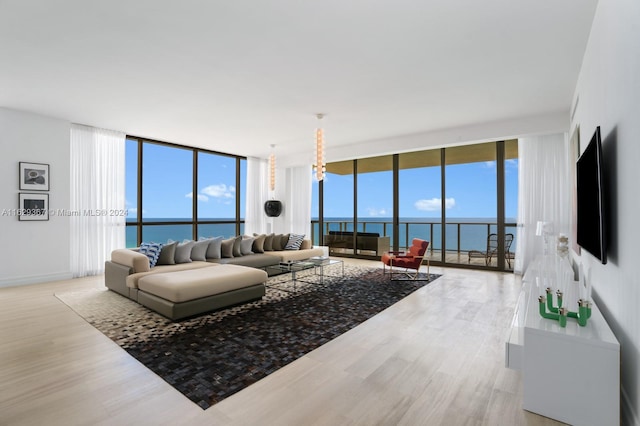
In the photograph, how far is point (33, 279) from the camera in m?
5.11

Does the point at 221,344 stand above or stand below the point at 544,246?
below

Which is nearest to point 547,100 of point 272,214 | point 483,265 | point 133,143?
point 483,265

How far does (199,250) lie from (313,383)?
364cm

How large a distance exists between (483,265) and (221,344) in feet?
19.0

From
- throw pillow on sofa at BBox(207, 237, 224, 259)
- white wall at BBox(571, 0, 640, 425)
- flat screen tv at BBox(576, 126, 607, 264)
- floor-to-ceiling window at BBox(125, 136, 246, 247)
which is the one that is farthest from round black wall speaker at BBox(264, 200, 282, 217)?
white wall at BBox(571, 0, 640, 425)

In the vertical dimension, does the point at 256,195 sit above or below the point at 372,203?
above

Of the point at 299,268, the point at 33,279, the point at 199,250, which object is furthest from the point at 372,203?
the point at 33,279

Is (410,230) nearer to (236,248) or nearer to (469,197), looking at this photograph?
(469,197)

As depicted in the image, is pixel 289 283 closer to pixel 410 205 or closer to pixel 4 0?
pixel 410 205

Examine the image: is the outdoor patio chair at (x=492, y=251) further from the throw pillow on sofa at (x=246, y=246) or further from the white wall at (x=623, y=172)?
the throw pillow on sofa at (x=246, y=246)

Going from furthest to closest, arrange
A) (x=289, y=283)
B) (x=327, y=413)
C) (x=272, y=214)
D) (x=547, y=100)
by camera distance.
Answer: (x=272, y=214) → (x=289, y=283) → (x=547, y=100) → (x=327, y=413)

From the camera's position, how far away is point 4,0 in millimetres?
2412

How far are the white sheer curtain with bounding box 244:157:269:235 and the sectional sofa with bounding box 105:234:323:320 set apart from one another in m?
2.94

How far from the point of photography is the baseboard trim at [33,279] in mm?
4871
